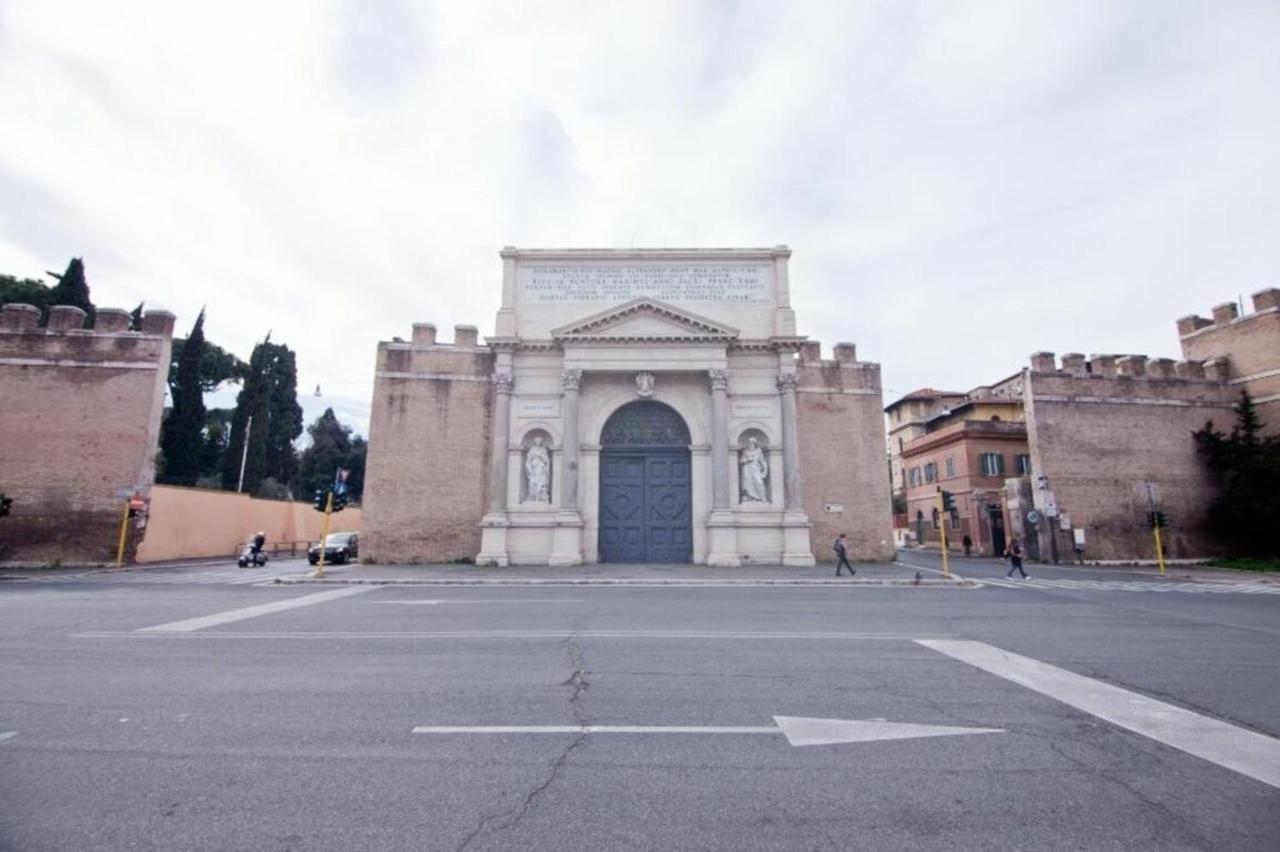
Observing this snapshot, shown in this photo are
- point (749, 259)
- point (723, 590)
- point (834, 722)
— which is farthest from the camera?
point (749, 259)

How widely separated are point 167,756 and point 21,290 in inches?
1849

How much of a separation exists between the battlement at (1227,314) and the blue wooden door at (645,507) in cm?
2825

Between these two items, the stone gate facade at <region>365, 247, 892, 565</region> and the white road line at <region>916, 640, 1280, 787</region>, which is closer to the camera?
the white road line at <region>916, 640, 1280, 787</region>

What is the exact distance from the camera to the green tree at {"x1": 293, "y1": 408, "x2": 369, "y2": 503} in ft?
178

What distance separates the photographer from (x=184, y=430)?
1329 inches

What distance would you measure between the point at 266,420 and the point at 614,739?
46731mm

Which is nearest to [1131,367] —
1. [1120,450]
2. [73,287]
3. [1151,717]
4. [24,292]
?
[1120,450]

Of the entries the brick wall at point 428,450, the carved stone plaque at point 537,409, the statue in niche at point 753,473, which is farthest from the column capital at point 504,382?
the statue in niche at point 753,473

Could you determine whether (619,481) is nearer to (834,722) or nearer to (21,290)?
(834,722)

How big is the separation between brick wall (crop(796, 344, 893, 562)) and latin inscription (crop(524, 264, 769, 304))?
396cm

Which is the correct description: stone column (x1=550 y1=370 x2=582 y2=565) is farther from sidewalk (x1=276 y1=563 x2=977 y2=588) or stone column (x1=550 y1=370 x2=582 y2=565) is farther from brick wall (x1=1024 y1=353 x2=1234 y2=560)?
brick wall (x1=1024 y1=353 x2=1234 y2=560)

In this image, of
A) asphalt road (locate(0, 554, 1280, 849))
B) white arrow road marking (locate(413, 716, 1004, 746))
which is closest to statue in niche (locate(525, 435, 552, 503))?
asphalt road (locate(0, 554, 1280, 849))

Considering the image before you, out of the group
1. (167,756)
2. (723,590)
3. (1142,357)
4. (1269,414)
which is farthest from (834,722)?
(1269,414)

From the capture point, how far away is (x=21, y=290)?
118ft
